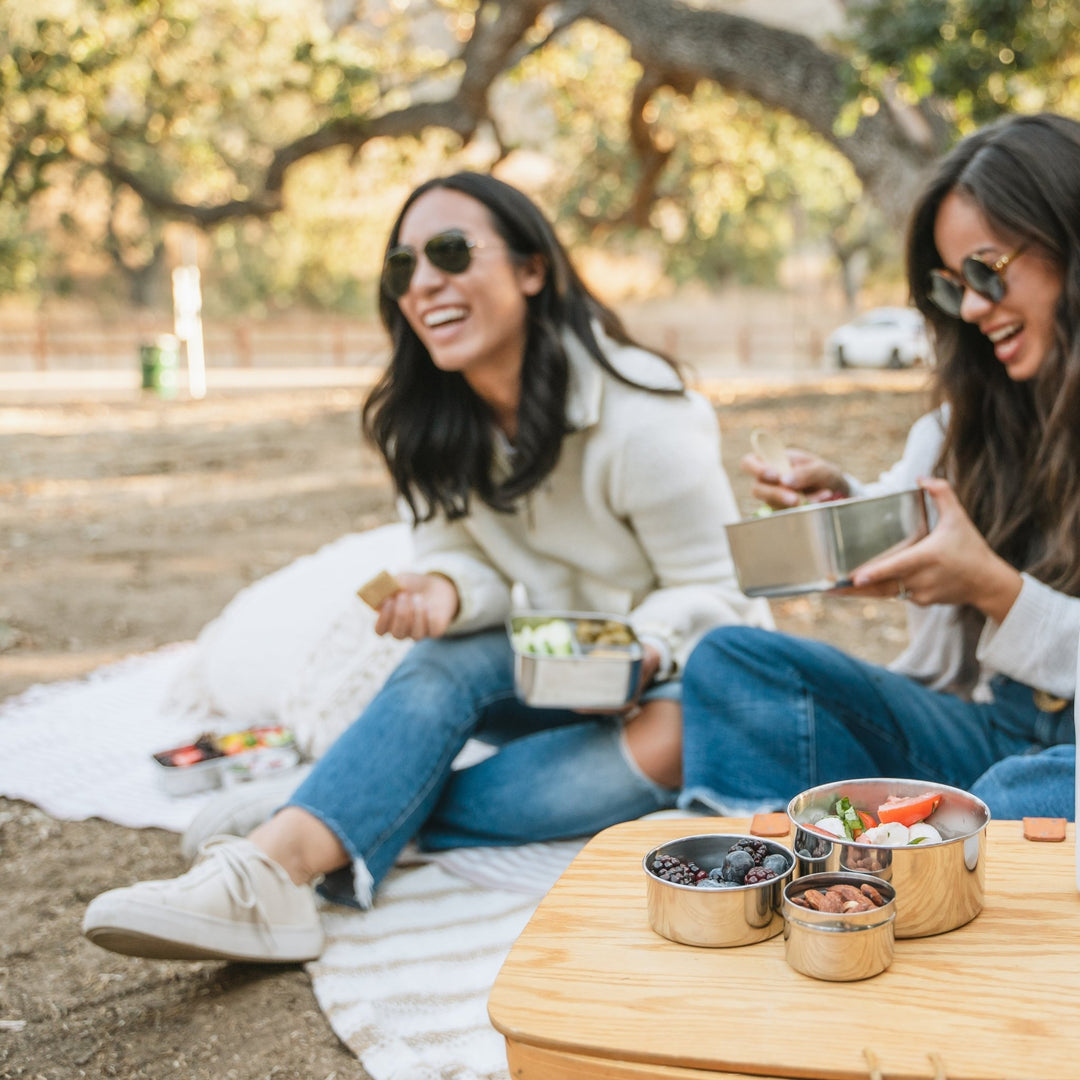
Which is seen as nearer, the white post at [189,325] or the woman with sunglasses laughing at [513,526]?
the woman with sunglasses laughing at [513,526]

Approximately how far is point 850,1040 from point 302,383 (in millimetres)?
16927

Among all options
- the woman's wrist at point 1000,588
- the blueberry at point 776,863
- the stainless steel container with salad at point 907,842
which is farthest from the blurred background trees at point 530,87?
the blueberry at point 776,863

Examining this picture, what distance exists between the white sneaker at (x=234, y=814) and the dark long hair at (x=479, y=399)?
26.4 inches

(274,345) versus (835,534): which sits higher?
(835,534)

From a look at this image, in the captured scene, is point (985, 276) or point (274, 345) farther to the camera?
point (274, 345)

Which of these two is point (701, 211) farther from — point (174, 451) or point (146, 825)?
point (146, 825)

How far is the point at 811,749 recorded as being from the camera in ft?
7.01

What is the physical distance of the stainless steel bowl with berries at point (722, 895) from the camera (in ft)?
4.26

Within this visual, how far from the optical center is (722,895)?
4.23 feet

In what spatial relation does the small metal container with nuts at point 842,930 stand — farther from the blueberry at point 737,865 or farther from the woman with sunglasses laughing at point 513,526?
the woman with sunglasses laughing at point 513,526

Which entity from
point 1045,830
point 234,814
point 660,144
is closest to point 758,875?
point 1045,830

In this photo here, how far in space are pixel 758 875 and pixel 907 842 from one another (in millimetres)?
169

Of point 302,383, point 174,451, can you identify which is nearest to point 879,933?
point 174,451

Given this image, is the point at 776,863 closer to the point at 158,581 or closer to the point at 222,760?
the point at 222,760
